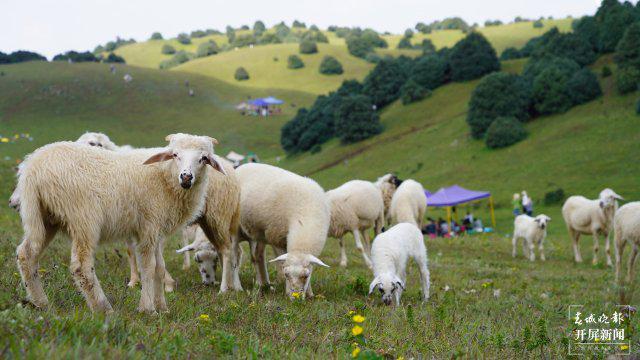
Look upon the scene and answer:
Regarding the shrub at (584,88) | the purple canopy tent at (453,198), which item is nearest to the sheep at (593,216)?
the purple canopy tent at (453,198)

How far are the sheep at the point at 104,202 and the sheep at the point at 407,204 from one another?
1236cm

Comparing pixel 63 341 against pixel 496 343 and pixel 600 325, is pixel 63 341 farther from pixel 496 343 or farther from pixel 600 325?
pixel 600 325

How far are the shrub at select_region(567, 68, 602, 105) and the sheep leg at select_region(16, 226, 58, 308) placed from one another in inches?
2081

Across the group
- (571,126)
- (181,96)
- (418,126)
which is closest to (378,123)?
(418,126)

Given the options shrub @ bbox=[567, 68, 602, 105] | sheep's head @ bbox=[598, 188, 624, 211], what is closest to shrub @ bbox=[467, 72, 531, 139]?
shrub @ bbox=[567, 68, 602, 105]

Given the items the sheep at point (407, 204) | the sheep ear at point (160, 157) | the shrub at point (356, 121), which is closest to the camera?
the sheep ear at point (160, 157)

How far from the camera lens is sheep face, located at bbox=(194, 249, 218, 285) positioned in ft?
28.6

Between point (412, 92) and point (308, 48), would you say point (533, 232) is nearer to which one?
point (412, 92)

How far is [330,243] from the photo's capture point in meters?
19.5

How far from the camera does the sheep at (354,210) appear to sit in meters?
14.3

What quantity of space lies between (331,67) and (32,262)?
104m

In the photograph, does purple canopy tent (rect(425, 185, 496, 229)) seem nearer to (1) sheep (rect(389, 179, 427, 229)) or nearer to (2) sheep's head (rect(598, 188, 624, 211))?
(1) sheep (rect(389, 179, 427, 229))

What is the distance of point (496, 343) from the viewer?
547 centimetres

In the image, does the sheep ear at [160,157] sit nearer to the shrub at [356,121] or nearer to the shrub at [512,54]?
the shrub at [356,121]
